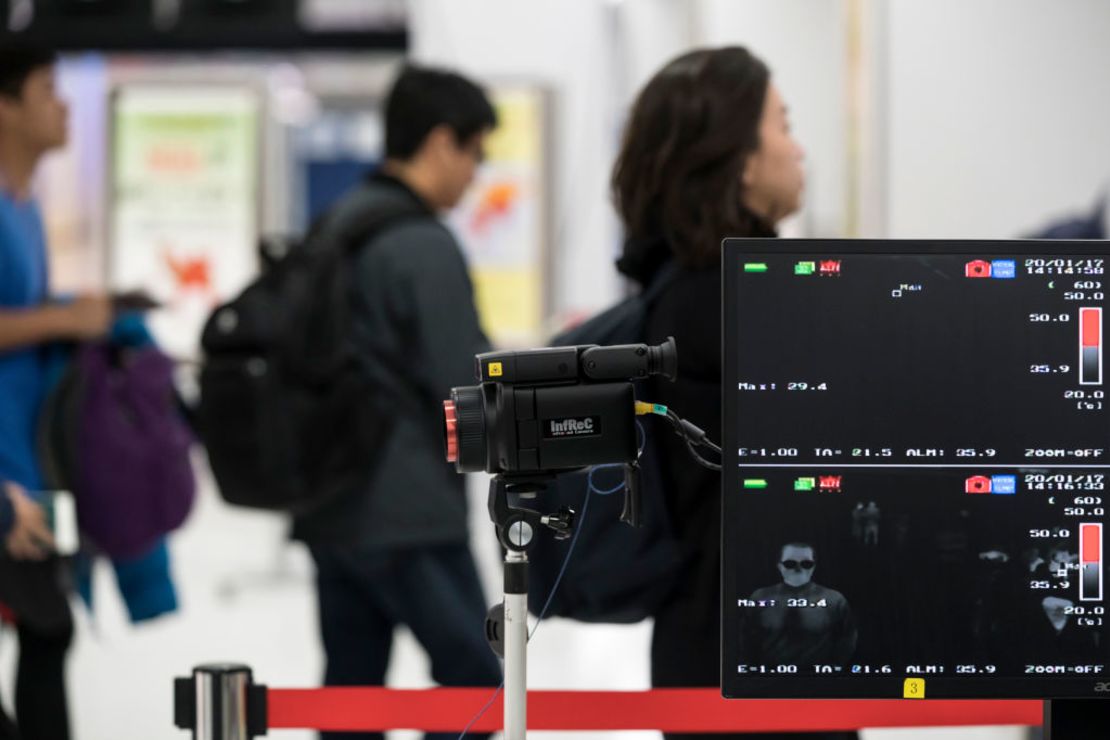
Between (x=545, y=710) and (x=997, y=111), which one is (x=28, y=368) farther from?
(x=997, y=111)

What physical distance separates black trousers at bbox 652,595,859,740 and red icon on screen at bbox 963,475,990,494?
0.54 meters

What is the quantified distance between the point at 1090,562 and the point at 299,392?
1.85 meters

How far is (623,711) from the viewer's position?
1986 millimetres

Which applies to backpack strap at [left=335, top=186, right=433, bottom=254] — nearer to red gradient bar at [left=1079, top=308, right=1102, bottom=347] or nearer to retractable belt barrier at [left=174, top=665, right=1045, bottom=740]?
retractable belt barrier at [left=174, top=665, right=1045, bottom=740]

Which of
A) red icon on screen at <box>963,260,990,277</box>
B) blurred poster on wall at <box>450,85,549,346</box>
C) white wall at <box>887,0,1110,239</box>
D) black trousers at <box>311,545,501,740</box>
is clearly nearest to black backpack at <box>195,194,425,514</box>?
black trousers at <box>311,545,501,740</box>

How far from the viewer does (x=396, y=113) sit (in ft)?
10.5

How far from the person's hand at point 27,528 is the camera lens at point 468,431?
1629mm

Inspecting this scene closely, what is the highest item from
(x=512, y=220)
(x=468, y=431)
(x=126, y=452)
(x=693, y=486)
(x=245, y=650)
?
(x=512, y=220)

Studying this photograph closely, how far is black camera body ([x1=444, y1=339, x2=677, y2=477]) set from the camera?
61.5 inches

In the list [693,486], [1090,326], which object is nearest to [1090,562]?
[1090,326]

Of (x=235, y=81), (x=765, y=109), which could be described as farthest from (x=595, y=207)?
(x=765, y=109)

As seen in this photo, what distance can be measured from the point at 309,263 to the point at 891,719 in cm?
161

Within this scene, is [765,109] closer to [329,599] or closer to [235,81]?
[329,599]

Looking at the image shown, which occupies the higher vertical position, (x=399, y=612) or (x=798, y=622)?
(x=798, y=622)
